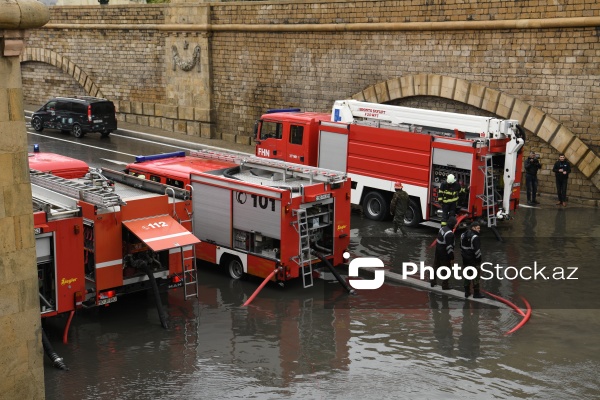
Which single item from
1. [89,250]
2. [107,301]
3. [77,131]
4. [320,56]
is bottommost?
[107,301]

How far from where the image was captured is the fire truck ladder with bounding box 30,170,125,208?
47.4 feet

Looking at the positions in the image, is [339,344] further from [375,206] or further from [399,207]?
[375,206]

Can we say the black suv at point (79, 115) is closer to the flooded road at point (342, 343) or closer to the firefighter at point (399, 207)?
the firefighter at point (399, 207)

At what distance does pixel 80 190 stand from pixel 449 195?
883 cm

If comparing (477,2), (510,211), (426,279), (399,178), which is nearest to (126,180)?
(426,279)

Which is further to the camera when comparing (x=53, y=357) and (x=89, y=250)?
(x=89, y=250)

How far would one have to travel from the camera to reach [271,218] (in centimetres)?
1639

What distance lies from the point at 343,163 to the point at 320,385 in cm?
1124

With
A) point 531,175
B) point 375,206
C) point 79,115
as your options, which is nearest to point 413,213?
point 375,206

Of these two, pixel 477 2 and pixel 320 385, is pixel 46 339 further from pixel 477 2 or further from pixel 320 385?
pixel 477 2

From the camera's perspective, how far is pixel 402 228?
2039 centimetres

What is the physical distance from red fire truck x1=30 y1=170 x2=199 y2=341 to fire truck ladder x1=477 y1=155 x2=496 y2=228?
7799mm

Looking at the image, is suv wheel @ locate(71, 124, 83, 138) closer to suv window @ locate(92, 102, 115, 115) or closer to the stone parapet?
suv window @ locate(92, 102, 115, 115)

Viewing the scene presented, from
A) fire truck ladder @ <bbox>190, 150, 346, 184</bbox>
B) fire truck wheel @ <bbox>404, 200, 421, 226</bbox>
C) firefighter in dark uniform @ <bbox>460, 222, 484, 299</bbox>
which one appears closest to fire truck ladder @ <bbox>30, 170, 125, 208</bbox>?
fire truck ladder @ <bbox>190, 150, 346, 184</bbox>
